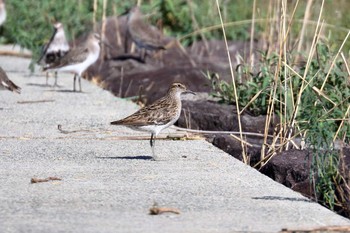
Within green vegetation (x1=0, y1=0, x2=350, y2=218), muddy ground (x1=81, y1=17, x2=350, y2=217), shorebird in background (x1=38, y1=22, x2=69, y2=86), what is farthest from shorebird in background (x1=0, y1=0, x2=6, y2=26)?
shorebird in background (x1=38, y1=22, x2=69, y2=86)

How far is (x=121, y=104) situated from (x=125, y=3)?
864 cm

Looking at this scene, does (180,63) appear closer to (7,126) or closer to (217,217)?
(7,126)

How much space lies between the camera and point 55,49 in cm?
1673

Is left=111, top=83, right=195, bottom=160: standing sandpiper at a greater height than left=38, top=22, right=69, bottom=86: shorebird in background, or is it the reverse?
left=111, top=83, right=195, bottom=160: standing sandpiper

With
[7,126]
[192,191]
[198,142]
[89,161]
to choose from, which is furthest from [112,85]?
[192,191]

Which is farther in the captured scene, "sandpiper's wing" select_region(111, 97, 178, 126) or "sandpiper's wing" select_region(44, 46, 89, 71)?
"sandpiper's wing" select_region(44, 46, 89, 71)

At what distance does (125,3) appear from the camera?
68.4 feet

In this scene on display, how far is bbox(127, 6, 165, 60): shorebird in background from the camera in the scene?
18.0 meters

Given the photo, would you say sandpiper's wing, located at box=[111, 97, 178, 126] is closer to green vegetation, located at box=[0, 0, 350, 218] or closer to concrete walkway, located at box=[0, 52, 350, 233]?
concrete walkway, located at box=[0, 52, 350, 233]

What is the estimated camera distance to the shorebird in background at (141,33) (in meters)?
18.0

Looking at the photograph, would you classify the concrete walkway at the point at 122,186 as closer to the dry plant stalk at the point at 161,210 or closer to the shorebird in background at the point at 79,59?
the dry plant stalk at the point at 161,210

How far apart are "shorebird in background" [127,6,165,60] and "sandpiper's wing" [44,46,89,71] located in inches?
82.0

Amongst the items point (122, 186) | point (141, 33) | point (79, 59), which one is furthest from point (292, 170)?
point (141, 33)

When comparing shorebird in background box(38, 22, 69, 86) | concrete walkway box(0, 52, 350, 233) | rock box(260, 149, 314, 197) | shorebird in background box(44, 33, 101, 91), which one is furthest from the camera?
shorebird in background box(38, 22, 69, 86)
